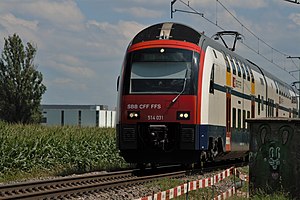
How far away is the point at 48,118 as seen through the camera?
86.9 metres

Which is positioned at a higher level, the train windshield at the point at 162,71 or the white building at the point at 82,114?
the white building at the point at 82,114

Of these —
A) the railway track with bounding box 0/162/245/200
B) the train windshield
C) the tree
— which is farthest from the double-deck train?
the tree

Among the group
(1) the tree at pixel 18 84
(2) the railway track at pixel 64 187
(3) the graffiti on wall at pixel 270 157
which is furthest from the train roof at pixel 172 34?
(1) the tree at pixel 18 84

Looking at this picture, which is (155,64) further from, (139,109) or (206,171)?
(206,171)

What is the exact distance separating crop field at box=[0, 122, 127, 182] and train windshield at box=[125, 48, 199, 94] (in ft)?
16.4

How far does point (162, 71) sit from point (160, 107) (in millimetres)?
1031

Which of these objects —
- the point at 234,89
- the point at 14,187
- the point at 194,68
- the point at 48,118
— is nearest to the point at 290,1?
the point at 234,89

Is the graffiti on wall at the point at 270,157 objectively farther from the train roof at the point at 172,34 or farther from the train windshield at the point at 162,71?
the train roof at the point at 172,34

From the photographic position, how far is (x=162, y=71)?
58.7 ft

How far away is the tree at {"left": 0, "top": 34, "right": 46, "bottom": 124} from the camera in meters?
68.1

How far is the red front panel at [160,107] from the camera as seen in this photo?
17.5 metres

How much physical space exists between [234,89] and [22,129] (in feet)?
26.8

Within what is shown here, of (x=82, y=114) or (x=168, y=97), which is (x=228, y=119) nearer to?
(x=168, y=97)

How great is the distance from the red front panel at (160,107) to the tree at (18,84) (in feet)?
168
